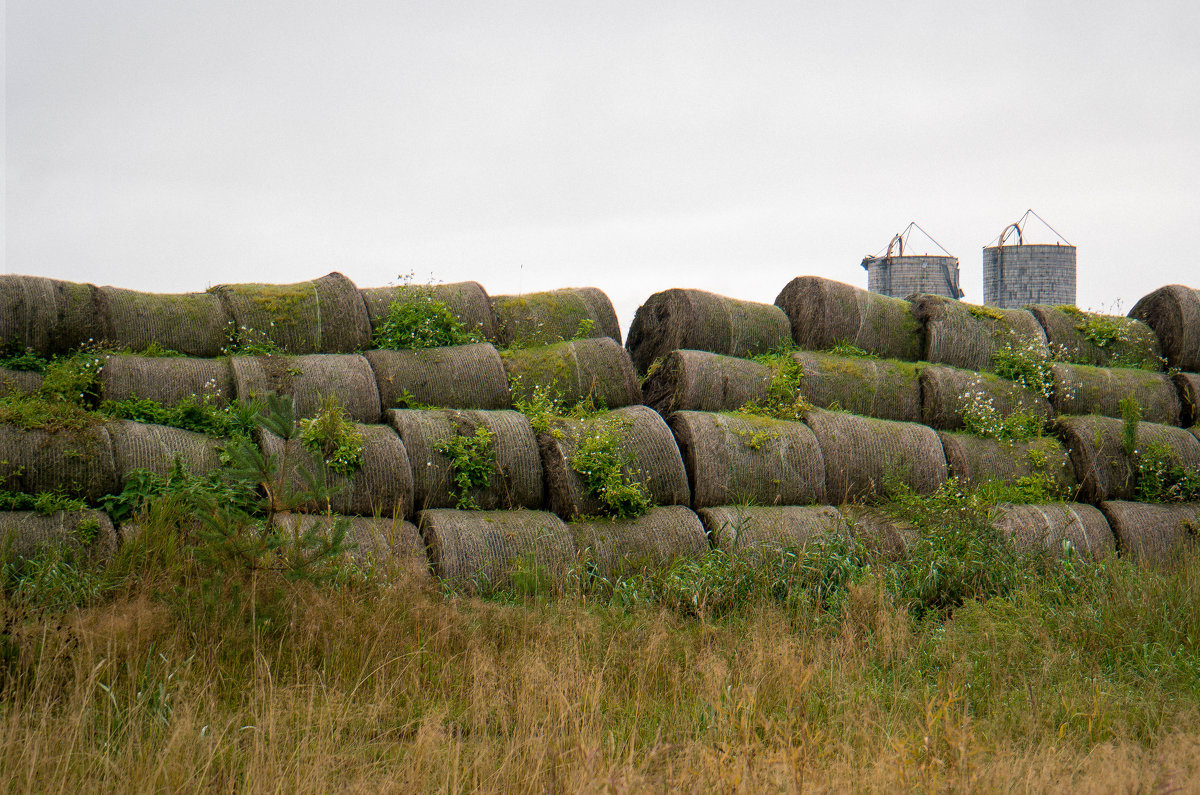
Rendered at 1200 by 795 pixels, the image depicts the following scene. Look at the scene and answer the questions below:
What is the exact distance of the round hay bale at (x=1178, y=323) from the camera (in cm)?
1140

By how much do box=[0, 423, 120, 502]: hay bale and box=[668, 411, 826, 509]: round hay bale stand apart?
4625 millimetres

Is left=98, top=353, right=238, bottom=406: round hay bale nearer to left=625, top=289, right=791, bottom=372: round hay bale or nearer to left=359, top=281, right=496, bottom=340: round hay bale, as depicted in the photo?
left=359, top=281, right=496, bottom=340: round hay bale

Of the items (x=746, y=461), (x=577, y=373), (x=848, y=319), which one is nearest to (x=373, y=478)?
(x=577, y=373)

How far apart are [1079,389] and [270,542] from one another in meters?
9.38

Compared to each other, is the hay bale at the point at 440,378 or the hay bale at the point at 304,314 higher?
the hay bale at the point at 304,314

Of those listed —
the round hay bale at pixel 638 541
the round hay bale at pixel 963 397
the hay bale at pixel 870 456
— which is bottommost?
the round hay bale at pixel 638 541

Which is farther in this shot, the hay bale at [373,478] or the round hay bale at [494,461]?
the round hay bale at [494,461]

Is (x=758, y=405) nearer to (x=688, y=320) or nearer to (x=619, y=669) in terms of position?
(x=688, y=320)

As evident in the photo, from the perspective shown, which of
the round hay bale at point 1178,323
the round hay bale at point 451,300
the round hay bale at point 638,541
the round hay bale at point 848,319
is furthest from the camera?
the round hay bale at point 1178,323

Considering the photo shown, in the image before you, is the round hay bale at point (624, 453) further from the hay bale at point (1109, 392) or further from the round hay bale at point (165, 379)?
the hay bale at point (1109, 392)

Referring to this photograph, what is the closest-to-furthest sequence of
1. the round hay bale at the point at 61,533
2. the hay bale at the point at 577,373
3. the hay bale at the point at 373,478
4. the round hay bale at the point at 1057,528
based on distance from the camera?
1. the round hay bale at the point at 61,533
2. the hay bale at the point at 373,478
3. the round hay bale at the point at 1057,528
4. the hay bale at the point at 577,373

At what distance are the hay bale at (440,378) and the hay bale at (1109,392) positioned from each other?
650 centimetres

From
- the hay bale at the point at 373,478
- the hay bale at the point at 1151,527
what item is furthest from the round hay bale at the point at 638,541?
the hay bale at the point at 1151,527

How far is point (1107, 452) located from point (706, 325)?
4.48 m
